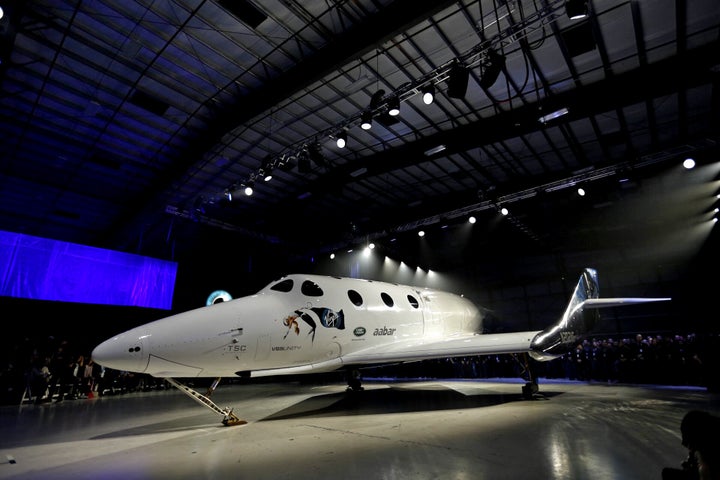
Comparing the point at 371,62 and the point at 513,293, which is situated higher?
the point at 371,62

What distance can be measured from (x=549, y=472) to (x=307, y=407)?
651cm

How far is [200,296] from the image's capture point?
70.7 ft

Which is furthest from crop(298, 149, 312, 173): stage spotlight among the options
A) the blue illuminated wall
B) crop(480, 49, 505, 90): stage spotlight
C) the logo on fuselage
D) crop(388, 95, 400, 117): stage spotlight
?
the blue illuminated wall

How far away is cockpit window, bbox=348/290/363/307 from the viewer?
8.74 meters

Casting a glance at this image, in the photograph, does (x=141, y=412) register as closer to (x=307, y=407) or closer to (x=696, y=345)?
(x=307, y=407)

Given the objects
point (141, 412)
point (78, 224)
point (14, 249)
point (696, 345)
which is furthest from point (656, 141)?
point (78, 224)

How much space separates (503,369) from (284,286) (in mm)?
13369

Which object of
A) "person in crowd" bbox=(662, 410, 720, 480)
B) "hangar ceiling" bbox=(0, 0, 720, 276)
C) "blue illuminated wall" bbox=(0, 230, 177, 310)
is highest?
"hangar ceiling" bbox=(0, 0, 720, 276)

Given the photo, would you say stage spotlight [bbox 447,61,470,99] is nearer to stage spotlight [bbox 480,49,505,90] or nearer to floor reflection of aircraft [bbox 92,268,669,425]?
stage spotlight [bbox 480,49,505,90]

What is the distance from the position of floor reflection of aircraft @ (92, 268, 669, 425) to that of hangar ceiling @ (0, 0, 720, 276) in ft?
18.1

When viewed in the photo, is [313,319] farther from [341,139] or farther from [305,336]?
[341,139]

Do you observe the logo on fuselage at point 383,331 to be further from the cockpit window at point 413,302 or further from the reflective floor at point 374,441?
the reflective floor at point 374,441

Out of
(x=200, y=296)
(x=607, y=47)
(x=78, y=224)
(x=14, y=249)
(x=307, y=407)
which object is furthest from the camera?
(x=200, y=296)

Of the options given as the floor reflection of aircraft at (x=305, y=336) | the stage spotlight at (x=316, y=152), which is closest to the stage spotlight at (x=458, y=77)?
the stage spotlight at (x=316, y=152)
